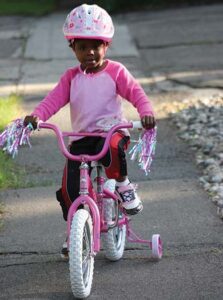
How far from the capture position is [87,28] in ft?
14.5

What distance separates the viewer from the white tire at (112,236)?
462 centimetres

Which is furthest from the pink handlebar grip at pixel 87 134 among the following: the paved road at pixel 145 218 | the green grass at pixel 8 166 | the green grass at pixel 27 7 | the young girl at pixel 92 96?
the green grass at pixel 27 7

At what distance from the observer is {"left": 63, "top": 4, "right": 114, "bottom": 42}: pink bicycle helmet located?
14.5 feet

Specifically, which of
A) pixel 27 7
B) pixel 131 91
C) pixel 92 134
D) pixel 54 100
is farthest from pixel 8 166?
pixel 27 7

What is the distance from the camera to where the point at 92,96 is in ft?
15.1

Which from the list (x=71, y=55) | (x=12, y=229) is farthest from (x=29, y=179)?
(x=71, y=55)

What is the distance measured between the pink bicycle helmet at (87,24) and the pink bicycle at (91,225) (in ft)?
1.74

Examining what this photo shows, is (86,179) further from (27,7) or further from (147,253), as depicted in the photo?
(27,7)

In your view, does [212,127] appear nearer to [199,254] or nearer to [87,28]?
[199,254]


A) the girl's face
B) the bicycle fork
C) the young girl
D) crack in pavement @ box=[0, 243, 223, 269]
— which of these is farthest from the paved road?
the girl's face

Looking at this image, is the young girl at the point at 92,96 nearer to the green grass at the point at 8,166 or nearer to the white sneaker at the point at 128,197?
the white sneaker at the point at 128,197

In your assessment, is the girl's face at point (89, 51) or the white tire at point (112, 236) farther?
the white tire at point (112, 236)

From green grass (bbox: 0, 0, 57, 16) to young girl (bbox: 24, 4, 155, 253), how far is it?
1535 centimetres

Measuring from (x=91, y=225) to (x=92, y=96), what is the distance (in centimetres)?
77
